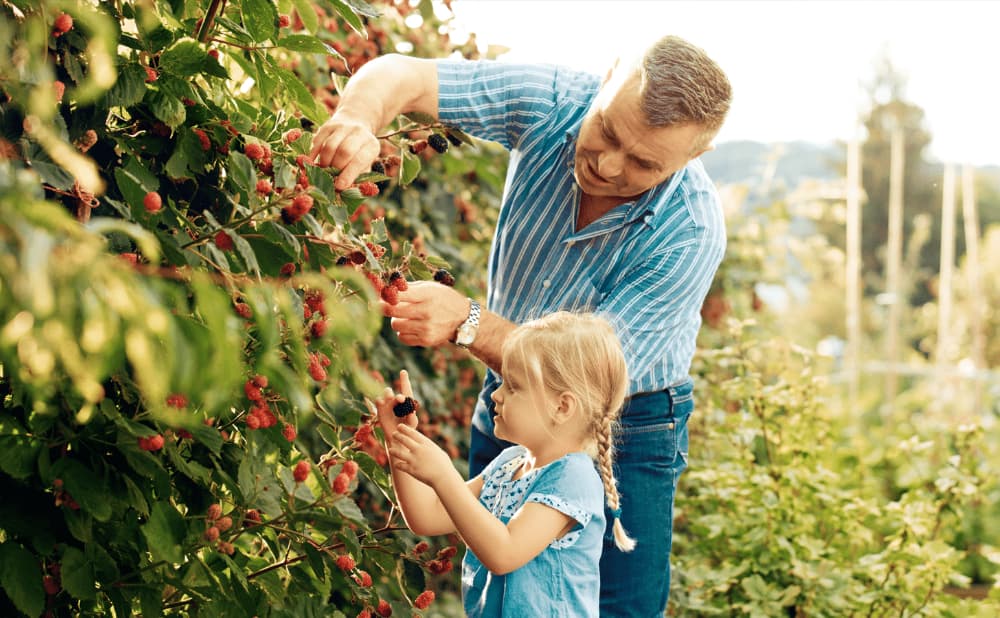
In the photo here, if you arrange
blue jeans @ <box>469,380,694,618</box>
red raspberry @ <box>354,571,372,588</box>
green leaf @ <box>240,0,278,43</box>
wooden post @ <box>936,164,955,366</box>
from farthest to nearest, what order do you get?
wooden post @ <box>936,164,955,366</box> → blue jeans @ <box>469,380,694,618</box> → red raspberry @ <box>354,571,372,588</box> → green leaf @ <box>240,0,278,43</box>

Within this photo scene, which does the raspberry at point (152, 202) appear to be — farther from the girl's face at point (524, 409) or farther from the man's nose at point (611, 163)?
the man's nose at point (611, 163)

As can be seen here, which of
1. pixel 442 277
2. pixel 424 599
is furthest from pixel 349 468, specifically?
pixel 442 277

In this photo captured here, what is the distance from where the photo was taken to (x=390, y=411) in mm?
1835

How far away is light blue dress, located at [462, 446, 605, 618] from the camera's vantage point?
1.88 metres

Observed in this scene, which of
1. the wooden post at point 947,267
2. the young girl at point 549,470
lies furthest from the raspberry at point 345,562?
the wooden post at point 947,267

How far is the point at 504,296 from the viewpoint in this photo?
2.42 m

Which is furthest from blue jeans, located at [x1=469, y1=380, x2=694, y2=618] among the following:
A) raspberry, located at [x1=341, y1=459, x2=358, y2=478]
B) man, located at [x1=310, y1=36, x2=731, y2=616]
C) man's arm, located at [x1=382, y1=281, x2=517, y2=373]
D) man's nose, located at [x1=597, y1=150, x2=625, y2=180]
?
raspberry, located at [x1=341, y1=459, x2=358, y2=478]

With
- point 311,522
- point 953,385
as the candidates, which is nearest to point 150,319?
point 311,522

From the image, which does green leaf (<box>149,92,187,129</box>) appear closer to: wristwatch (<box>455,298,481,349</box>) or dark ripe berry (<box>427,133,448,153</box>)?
dark ripe berry (<box>427,133,448,153</box>)

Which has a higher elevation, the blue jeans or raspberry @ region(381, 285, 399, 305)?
raspberry @ region(381, 285, 399, 305)

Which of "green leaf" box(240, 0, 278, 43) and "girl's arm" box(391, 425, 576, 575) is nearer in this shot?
"green leaf" box(240, 0, 278, 43)

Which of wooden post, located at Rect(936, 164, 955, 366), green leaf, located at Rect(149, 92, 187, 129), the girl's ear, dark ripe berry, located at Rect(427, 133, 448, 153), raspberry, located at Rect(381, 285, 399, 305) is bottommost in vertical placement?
wooden post, located at Rect(936, 164, 955, 366)

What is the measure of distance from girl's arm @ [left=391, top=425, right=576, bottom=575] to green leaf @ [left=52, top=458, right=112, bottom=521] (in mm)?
526

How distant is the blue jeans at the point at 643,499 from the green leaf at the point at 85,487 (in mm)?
1167
